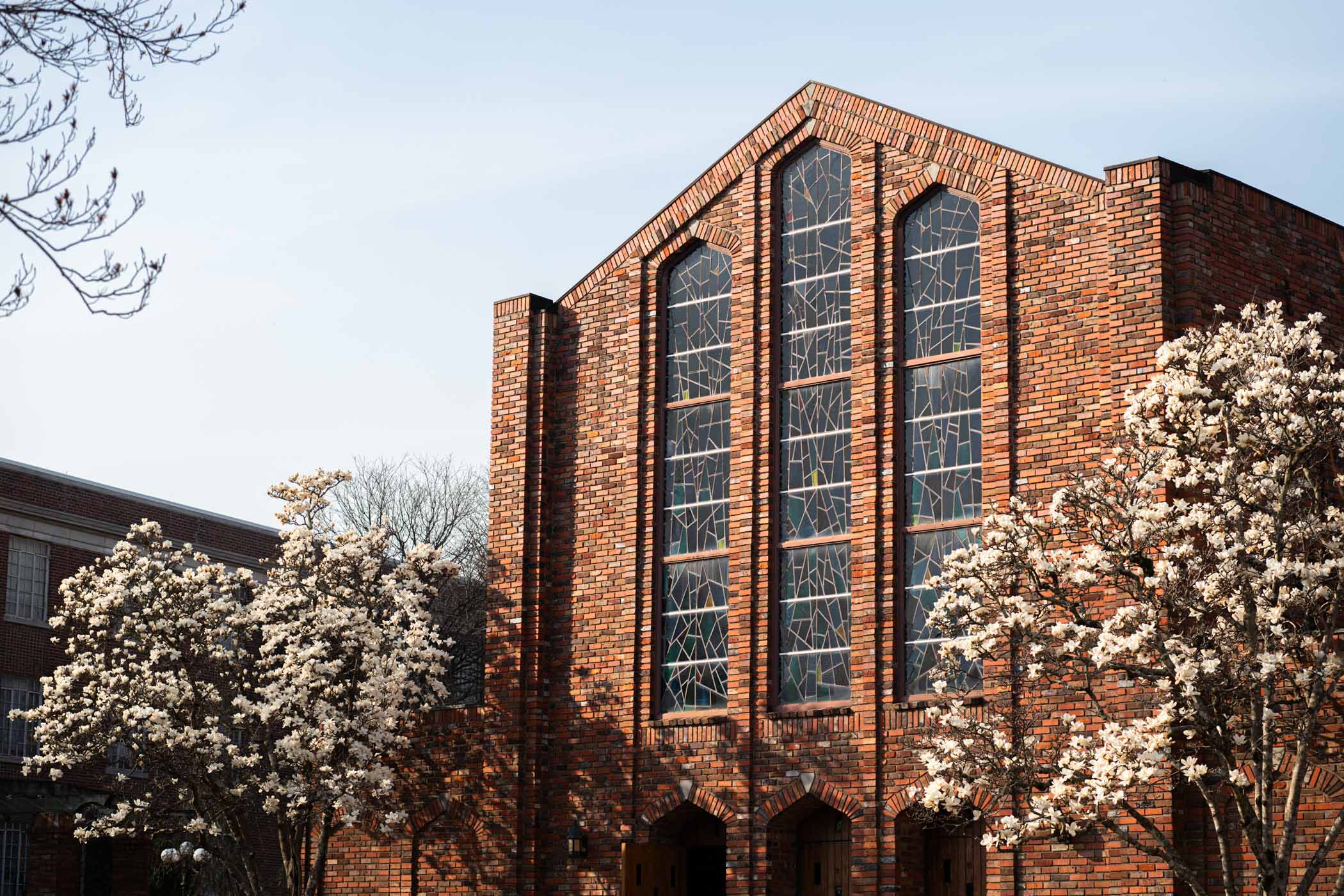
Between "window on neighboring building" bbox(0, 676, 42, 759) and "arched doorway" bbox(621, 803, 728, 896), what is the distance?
18.0 meters

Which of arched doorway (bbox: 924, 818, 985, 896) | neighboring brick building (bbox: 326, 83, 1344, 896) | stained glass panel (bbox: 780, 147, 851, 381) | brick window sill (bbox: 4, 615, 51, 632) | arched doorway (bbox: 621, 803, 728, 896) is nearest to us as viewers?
neighboring brick building (bbox: 326, 83, 1344, 896)

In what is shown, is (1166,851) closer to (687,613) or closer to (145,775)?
(687,613)

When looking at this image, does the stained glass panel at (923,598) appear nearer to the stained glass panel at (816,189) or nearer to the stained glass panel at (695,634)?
the stained glass panel at (695,634)

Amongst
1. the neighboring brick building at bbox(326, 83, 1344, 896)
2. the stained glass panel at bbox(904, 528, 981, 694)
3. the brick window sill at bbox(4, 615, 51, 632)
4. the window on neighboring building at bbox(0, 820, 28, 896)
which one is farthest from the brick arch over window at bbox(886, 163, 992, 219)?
the window on neighboring building at bbox(0, 820, 28, 896)

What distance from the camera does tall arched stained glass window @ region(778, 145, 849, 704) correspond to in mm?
22125

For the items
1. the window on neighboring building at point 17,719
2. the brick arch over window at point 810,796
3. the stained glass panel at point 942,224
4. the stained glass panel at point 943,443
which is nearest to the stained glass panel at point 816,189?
the stained glass panel at point 942,224

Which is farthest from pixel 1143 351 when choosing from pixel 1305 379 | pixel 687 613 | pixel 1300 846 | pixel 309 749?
pixel 309 749

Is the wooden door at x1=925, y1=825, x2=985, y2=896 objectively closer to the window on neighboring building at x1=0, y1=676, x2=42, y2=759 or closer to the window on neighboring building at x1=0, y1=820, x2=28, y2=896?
the window on neighboring building at x1=0, y1=676, x2=42, y2=759

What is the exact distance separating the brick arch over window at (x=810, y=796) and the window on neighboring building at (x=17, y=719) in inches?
785

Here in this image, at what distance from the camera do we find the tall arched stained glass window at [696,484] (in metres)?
23.2

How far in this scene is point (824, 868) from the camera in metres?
22.0

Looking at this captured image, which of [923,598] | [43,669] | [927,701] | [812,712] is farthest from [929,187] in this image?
[43,669]

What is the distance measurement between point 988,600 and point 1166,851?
298 centimetres

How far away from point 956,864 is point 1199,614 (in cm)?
636
